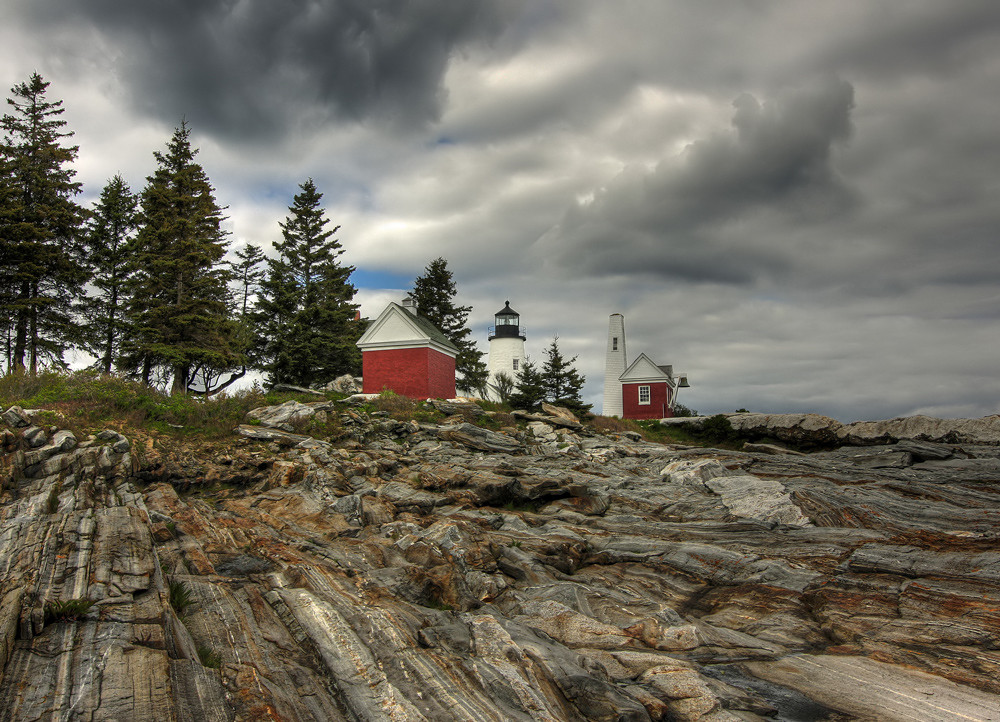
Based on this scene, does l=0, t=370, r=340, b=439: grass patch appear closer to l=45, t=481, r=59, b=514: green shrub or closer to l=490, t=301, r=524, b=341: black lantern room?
l=45, t=481, r=59, b=514: green shrub

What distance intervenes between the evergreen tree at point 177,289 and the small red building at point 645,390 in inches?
1274

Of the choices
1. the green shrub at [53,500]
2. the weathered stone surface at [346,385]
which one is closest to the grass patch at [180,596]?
the green shrub at [53,500]

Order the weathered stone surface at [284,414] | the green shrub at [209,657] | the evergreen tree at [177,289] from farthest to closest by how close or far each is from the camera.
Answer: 1. the evergreen tree at [177,289]
2. the weathered stone surface at [284,414]
3. the green shrub at [209,657]

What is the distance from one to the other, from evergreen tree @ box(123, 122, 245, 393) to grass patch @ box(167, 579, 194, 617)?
86.1ft

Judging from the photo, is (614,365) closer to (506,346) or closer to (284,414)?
(506,346)

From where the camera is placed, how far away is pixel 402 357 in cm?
3388

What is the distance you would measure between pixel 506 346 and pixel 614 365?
10254 mm

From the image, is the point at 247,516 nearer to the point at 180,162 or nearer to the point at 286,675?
the point at 286,675

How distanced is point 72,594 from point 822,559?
40.6ft

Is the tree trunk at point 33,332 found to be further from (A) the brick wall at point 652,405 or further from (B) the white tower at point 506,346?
(A) the brick wall at point 652,405

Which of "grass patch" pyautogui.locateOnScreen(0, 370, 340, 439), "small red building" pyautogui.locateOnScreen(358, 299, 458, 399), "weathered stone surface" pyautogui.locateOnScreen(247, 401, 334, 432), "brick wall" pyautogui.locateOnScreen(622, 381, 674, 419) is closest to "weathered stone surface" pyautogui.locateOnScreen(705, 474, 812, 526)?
"weathered stone surface" pyautogui.locateOnScreen(247, 401, 334, 432)

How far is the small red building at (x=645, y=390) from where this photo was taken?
49.7 m

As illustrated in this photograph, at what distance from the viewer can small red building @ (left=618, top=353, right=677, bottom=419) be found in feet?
163

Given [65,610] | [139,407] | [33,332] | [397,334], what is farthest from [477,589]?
[33,332]
